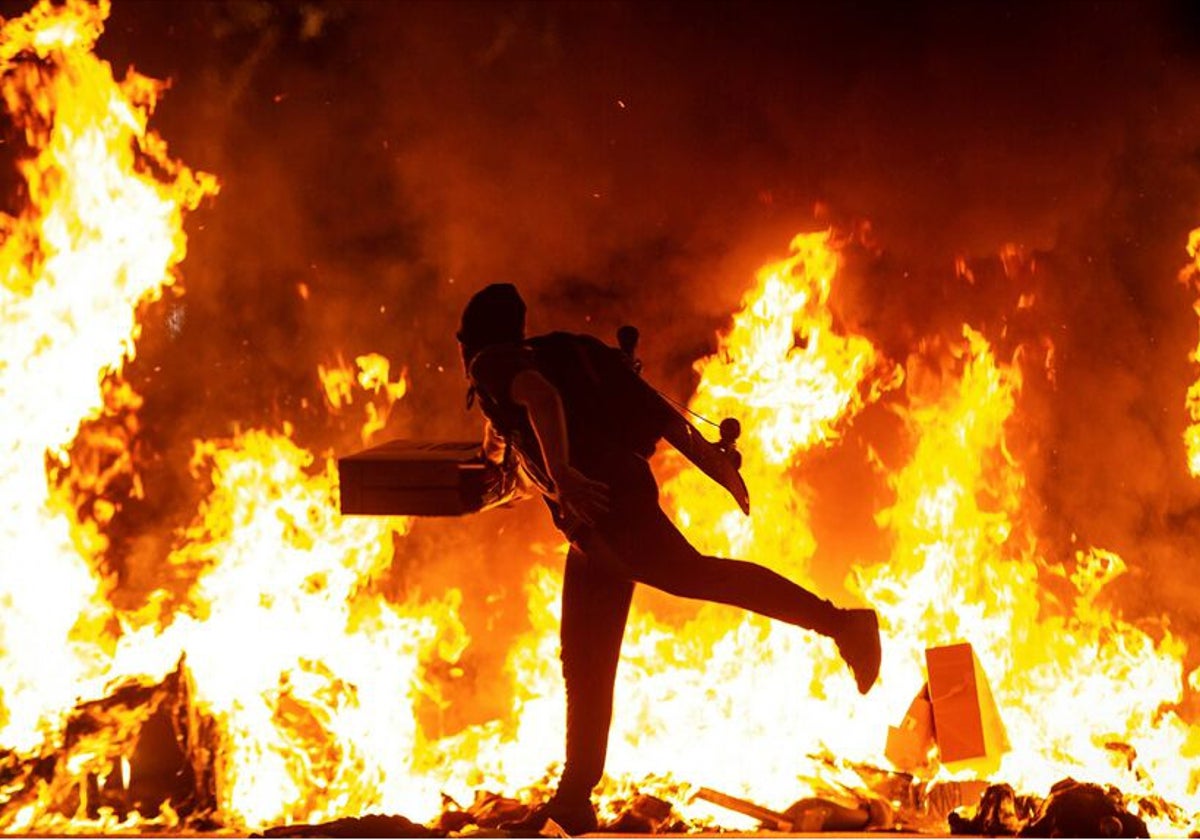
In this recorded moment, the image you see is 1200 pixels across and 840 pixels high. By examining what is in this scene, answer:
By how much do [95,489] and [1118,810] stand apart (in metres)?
5.41

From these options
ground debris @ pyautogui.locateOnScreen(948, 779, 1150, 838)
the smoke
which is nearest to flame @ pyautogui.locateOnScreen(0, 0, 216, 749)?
the smoke

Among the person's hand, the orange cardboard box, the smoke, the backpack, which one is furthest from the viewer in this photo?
the smoke

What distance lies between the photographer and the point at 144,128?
6.50m

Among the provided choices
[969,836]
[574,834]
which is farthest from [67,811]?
[969,836]

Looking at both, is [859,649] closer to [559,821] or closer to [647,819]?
[647,819]

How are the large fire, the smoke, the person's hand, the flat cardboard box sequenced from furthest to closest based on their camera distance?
the smoke < the large fire < the flat cardboard box < the person's hand

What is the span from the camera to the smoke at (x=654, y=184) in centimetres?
656

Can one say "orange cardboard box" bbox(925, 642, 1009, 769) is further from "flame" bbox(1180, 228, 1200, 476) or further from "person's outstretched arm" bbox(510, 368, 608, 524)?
"flame" bbox(1180, 228, 1200, 476)

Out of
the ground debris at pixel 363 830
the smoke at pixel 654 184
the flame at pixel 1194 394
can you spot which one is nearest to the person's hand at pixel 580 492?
the ground debris at pixel 363 830

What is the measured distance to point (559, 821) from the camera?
4816 mm

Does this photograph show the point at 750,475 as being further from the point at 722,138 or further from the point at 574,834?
the point at 574,834

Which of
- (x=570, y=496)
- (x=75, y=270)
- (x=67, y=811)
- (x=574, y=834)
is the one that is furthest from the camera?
(x=75, y=270)

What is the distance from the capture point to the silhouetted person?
456 cm

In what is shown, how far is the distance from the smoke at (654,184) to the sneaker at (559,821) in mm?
1836
